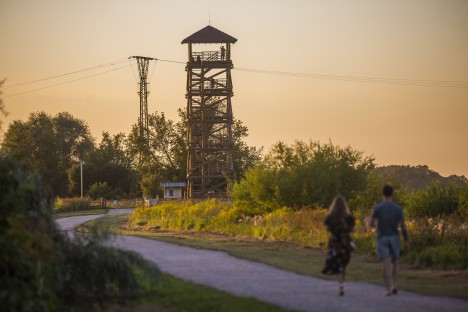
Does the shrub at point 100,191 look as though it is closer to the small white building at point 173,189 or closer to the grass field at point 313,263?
the small white building at point 173,189

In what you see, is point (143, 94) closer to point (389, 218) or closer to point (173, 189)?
point (173, 189)

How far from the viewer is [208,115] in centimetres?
7881

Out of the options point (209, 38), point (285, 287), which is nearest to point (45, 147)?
point (209, 38)

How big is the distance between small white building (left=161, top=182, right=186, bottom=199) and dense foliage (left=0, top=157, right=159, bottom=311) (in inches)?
2543

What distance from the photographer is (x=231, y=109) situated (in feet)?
252

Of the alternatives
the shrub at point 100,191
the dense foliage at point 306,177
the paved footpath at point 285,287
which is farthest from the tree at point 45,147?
the paved footpath at point 285,287

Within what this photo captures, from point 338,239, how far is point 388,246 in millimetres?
1018

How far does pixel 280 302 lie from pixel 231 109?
61.1 meters

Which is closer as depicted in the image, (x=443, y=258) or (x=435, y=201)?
(x=443, y=258)

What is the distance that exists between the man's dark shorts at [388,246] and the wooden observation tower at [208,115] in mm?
58385

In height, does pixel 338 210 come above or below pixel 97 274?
above

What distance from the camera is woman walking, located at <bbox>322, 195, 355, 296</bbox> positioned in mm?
17438

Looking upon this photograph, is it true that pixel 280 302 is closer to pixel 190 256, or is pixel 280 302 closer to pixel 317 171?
pixel 190 256

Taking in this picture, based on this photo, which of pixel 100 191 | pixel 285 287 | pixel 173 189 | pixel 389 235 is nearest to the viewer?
pixel 389 235
